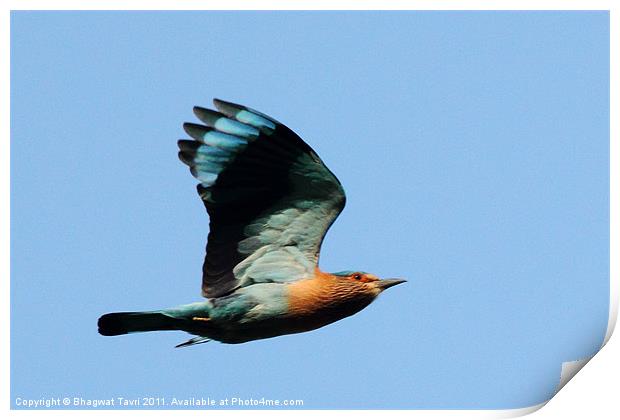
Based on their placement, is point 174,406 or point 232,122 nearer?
point 232,122

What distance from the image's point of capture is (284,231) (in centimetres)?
433

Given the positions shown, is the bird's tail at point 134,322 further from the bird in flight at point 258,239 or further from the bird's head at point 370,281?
the bird's head at point 370,281

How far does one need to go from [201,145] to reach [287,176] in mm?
396

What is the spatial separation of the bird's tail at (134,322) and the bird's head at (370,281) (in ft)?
2.56

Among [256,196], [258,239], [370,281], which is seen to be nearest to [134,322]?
[258,239]

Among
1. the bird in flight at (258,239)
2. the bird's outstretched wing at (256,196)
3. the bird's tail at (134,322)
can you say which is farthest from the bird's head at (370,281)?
the bird's tail at (134,322)

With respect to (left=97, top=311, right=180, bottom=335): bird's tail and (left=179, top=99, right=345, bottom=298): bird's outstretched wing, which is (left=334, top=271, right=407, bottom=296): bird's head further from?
(left=97, top=311, right=180, bottom=335): bird's tail

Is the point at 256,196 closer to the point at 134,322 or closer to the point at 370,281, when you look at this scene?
the point at 370,281

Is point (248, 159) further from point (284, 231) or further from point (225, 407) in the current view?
point (225, 407)

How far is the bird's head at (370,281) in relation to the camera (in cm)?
439

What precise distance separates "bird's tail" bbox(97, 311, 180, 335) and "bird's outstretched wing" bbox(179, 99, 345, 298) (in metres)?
0.21
